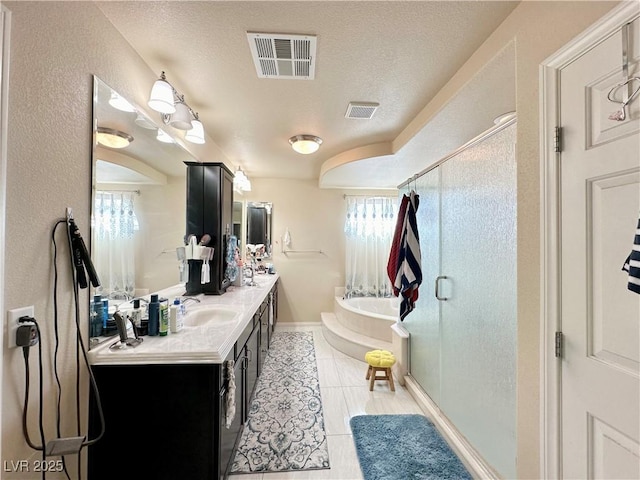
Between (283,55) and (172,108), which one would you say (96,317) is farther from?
(283,55)

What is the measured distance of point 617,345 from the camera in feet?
2.80

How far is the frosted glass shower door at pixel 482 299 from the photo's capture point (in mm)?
1431

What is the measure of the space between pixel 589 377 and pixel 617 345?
0.16 meters

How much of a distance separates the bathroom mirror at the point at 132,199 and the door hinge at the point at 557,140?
1.97 m

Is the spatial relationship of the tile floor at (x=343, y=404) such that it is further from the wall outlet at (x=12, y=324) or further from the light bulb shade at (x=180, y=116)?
the light bulb shade at (x=180, y=116)

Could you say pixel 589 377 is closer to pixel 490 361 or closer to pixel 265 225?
pixel 490 361

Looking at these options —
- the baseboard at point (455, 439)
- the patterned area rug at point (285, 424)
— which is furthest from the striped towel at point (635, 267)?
the patterned area rug at point (285, 424)

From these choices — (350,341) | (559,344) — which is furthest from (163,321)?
(350,341)

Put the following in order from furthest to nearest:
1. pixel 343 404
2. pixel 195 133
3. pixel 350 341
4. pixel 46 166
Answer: pixel 350 341 → pixel 343 404 → pixel 195 133 → pixel 46 166

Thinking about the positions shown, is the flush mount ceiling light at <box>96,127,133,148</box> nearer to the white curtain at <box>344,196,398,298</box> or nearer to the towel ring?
the towel ring

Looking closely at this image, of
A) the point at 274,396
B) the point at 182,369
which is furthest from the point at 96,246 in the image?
the point at 274,396

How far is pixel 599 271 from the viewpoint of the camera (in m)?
0.91

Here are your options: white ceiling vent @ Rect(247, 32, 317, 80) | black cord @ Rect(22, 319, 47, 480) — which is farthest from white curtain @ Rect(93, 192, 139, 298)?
white ceiling vent @ Rect(247, 32, 317, 80)

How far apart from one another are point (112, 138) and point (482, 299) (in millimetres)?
2267
